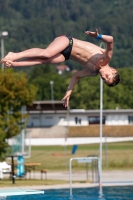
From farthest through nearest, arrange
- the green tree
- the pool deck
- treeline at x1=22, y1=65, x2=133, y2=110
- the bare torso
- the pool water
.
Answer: treeline at x1=22, y1=65, x2=133, y2=110
the green tree
the pool deck
the pool water
the bare torso

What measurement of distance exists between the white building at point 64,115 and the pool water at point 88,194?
58.9 m

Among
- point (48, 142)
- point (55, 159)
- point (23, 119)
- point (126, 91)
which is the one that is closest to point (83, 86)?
point (126, 91)

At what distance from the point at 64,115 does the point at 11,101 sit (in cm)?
5549

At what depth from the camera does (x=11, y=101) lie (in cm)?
2583

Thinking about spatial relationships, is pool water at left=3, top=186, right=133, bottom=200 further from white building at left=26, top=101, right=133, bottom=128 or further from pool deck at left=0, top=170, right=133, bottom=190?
white building at left=26, top=101, right=133, bottom=128

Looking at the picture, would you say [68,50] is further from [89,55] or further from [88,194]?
[88,194]

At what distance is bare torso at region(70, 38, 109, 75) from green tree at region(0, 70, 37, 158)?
46.0ft

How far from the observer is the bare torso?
11258 millimetres

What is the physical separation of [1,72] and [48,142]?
44.1m

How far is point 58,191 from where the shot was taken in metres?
19.5

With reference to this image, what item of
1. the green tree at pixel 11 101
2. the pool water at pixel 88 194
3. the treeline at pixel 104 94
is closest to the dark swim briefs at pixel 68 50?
the pool water at pixel 88 194

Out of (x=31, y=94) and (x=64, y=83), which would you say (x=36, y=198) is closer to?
(x=31, y=94)

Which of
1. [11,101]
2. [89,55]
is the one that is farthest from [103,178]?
[89,55]

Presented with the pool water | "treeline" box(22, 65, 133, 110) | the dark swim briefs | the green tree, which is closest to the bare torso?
the dark swim briefs
